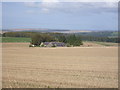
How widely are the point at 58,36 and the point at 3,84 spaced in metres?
73.5

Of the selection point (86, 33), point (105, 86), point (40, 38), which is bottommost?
point (86, 33)

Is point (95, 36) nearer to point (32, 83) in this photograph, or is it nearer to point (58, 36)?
point (58, 36)

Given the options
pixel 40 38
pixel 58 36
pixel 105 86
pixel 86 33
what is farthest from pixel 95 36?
pixel 105 86

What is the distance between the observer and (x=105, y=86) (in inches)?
389

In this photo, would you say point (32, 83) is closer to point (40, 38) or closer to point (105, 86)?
point (105, 86)

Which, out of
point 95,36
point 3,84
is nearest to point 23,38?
point 95,36

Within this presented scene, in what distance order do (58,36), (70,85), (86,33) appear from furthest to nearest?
1. (86,33)
2. (58,36)
3. (70,85)

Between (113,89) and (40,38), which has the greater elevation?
(113,89)

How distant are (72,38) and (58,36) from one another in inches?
310

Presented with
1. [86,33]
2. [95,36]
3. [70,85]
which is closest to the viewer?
[70,85]

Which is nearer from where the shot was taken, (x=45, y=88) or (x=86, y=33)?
(x=45, y=88)

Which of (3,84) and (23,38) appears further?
(23,38)

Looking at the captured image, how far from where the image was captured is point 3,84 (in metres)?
10.1

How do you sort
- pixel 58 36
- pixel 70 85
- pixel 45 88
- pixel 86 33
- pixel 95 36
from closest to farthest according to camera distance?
pixel 45 88, pixel 70 85, pixel 58 36, pixel 95 36, pixel 86 33
